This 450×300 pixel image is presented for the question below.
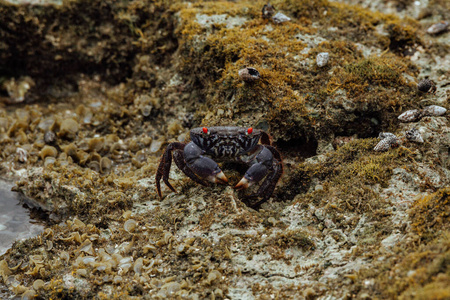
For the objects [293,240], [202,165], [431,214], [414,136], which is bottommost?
[293,240]

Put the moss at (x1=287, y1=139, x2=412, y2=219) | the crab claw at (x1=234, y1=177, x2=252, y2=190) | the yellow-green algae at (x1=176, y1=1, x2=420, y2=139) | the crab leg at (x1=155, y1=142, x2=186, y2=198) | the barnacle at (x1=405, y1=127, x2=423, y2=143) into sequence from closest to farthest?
the moss at (x1=287, y1=139, x2=412, y2=219)
the crab claw at (x1=234, y1=177, x2=252, y2=190)
the barnacle at (x1=405, y1=127, x2=423, y2=143)
the crab leg at (x1=155, y1=142, x2=186, y2=198)
the yellow-green algae at (x1=176, y1=1, x2=420, y2=139)

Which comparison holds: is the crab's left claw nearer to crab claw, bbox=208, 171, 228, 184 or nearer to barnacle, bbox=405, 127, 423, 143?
crab claw, bbox=208, 171, 228, 184

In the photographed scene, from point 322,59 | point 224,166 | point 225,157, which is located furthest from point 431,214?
point 322,59

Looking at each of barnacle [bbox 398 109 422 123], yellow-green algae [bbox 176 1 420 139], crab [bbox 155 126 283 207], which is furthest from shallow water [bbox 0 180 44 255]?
barnacle [bbox 398 109 422 123]

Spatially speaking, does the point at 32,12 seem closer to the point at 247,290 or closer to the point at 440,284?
the point at 247,290

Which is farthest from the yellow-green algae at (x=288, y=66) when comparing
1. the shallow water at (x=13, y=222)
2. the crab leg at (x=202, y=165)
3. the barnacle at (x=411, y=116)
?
the shallow water at (x=13, y=222)

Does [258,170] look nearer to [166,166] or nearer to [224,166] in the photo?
[224,166]
